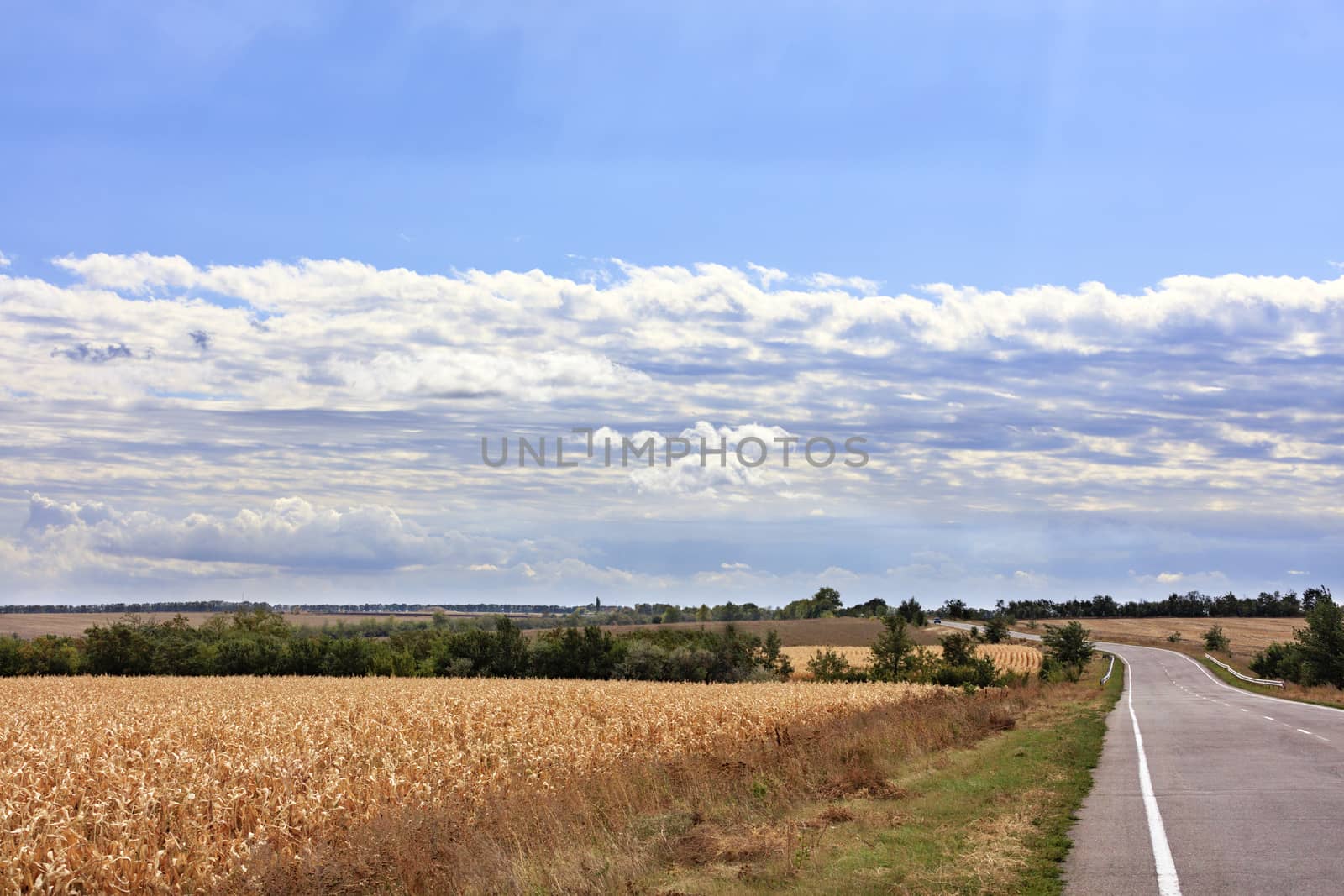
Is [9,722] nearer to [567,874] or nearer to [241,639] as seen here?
[567,874]

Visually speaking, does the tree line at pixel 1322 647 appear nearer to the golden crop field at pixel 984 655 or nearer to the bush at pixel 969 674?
the bush at pixel 969 674

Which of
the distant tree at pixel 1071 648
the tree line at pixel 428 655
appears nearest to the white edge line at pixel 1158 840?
the tree line at pixel 428 655

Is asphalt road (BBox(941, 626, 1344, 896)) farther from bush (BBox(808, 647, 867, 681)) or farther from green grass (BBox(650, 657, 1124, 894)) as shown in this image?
bush (BBox(808, 647, 867, 681))

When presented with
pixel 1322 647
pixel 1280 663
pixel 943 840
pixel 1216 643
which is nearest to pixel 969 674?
pixel 1322 647

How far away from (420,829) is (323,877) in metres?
1.59

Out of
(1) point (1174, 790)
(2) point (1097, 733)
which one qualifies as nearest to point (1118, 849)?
(1) point (1174, 790)

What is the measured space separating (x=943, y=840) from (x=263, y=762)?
31.8 ft

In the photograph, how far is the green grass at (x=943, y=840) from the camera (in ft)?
34.8

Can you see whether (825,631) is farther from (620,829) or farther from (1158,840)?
(1158,840)

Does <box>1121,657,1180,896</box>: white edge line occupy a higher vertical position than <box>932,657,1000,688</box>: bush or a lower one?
higher

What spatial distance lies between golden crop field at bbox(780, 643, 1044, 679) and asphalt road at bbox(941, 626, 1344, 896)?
5279 cm

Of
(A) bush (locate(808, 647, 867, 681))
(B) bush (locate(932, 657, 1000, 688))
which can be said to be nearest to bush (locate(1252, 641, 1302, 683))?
(B) bush (locate(932, 657, 1000, 688))

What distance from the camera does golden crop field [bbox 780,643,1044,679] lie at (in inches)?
3486

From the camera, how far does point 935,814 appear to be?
15.1 meters
